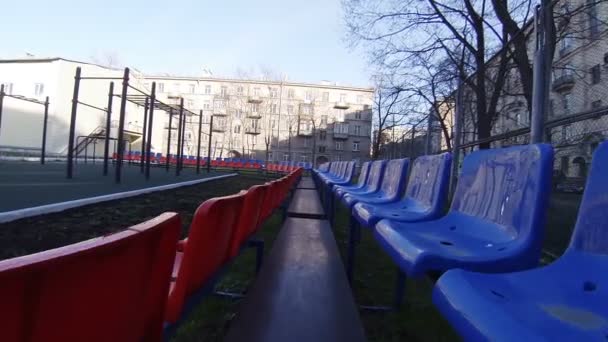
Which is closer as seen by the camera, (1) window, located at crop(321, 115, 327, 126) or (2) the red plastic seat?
(2) the red plastic seat

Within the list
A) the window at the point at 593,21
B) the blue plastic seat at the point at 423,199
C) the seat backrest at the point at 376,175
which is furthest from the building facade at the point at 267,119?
the blue plastic seat at the point at 423,199

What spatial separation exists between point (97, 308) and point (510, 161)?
5.54ft

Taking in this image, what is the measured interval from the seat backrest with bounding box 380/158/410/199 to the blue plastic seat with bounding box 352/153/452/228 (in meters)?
0.13

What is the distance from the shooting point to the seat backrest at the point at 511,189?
4.70 ft

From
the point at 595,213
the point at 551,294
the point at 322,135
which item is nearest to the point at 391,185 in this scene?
the point at 595,213

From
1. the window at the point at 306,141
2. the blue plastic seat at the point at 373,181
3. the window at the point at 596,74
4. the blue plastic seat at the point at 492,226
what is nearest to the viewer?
the blue plastic seat at the point at 492,226

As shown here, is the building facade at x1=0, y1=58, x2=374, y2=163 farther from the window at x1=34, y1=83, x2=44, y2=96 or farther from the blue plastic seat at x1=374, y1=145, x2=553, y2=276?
the blue plastic seat at x1=374, y1=145, x2=553, y2=276

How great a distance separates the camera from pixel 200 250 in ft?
4.48

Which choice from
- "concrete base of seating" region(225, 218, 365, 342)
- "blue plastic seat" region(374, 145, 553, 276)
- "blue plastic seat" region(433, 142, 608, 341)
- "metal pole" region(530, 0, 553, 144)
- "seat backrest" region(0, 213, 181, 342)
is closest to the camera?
"seat backrest" region(0, 213, 181, 342)

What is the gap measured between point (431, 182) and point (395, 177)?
3.21 feet

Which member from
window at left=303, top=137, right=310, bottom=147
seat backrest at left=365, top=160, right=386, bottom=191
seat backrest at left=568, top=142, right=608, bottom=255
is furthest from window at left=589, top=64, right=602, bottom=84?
window at left=303, top=137, right=310, bottom=147

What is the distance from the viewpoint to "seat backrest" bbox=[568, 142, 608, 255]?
122 cm

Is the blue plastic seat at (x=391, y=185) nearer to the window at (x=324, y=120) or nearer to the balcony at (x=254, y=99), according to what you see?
the balcony at (x=254, y=99)

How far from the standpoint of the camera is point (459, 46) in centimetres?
865
